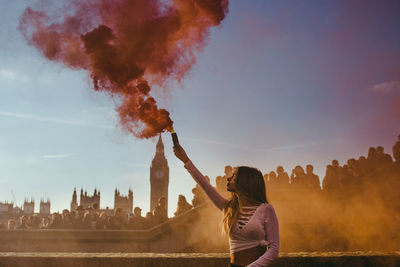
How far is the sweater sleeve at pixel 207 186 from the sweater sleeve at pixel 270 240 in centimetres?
68

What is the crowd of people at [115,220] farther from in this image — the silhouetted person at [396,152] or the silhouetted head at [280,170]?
the silhouetted person at [396,152]

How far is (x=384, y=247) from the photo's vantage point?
1220cm

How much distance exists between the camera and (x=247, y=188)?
3.31 metres

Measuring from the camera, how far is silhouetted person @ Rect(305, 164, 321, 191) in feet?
45.5

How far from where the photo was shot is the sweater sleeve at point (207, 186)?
3.76 m

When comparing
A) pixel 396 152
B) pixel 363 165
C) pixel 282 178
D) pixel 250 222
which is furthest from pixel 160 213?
pixel 250 222

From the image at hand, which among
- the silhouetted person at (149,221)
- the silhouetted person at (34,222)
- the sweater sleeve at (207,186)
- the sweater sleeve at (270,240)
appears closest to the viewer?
the sweater sleeve at (270,240)

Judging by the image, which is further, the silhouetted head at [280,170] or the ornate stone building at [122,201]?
the ornate stone building at [122,201]

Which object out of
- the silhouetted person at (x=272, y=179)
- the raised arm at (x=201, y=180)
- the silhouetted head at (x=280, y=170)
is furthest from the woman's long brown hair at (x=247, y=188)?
the silhouetted head at (x=280, y=170)

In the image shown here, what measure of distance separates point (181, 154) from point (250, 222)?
1.30 meters

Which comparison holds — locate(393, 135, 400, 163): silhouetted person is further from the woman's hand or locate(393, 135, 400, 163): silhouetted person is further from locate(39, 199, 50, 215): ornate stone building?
locate(39, 199, 50, 215): ornate stone building

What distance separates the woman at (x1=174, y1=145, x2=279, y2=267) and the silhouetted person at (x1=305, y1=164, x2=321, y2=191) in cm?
1127

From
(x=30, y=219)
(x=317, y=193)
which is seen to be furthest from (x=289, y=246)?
(x=30, y=219)

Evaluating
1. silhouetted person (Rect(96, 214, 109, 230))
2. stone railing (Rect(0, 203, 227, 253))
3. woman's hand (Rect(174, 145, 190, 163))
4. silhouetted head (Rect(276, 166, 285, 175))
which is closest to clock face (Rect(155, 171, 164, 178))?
silhouetted person (Rect(96, 214, 109, 230))
